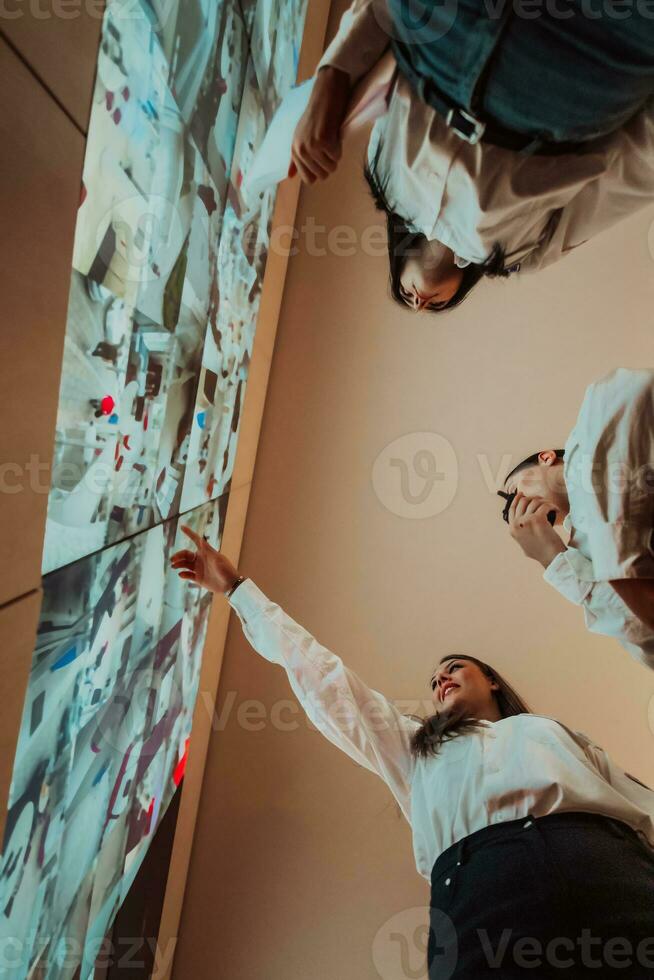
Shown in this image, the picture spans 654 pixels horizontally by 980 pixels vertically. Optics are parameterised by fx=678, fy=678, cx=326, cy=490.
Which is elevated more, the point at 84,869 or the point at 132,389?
the point at 132,389

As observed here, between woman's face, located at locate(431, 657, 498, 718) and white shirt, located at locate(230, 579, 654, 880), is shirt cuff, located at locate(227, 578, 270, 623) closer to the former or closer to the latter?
white shirt, located at locate(230, 579, 654, 880)

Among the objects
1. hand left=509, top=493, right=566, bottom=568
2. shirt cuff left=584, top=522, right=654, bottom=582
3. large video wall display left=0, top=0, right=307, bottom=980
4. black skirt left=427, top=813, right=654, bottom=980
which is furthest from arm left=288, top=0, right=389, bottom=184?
black skirt left=427, top=813, right=654, bottom=980

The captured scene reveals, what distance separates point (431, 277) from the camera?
1.38 metres

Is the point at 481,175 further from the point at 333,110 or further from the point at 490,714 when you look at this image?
the point at 490,714

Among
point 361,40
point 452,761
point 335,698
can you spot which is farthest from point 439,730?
point 361,40

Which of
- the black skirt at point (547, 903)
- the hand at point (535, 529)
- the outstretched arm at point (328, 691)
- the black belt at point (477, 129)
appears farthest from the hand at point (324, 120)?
the black skirt at point (547, 903)

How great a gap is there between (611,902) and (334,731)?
77cm

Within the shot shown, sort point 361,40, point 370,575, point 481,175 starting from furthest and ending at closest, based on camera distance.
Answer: point 370,575 < point 481,175 < point 361,40

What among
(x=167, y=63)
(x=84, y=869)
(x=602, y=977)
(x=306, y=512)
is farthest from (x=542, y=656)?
(x=167, y=63)

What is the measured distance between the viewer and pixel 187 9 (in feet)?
3.40

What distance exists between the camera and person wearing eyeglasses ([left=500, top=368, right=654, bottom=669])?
1.07 meters

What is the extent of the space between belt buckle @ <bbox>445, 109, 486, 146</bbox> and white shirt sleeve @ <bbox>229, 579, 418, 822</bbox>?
1.31 m

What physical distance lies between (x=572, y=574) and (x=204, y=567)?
96cm

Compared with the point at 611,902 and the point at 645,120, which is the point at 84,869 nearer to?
the point at 611,902
